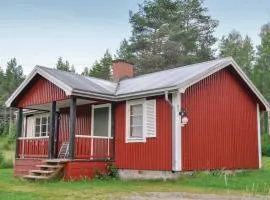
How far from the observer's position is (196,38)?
4766 cm

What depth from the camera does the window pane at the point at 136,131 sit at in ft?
54.3

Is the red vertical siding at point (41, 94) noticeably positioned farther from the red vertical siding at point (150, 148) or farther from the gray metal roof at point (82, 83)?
the red vertical siding at point (150, 148)

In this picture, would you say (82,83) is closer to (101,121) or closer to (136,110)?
(101,121)

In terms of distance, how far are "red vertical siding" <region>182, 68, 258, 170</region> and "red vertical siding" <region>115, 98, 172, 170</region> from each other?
1.99 ft

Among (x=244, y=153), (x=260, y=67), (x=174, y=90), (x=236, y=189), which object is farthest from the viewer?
(x=260, y=67)

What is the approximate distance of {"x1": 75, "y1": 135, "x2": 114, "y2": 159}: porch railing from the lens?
16.6 meters

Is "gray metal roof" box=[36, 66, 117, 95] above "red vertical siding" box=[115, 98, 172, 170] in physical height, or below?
above

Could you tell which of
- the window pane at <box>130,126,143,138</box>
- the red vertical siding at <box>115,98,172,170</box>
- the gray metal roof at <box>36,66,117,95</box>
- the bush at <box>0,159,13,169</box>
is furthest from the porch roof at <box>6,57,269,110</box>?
→ the bush at <box>0,159,13,169</box>

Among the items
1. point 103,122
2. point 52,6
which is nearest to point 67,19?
point 52,6

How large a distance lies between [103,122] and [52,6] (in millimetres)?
6042

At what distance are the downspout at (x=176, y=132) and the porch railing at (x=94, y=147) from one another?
10.6ft

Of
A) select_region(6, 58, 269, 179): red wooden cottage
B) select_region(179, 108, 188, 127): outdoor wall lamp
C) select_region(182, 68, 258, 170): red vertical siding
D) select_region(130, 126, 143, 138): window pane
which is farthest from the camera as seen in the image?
select_region(130, 126, 143, 138): window pane

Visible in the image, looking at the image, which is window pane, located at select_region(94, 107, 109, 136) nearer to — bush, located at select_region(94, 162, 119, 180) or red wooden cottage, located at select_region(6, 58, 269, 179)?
red wooden cottage, located at select_region(6, 58, 269, 179)

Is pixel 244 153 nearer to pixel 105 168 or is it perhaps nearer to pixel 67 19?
pixel 105 168
